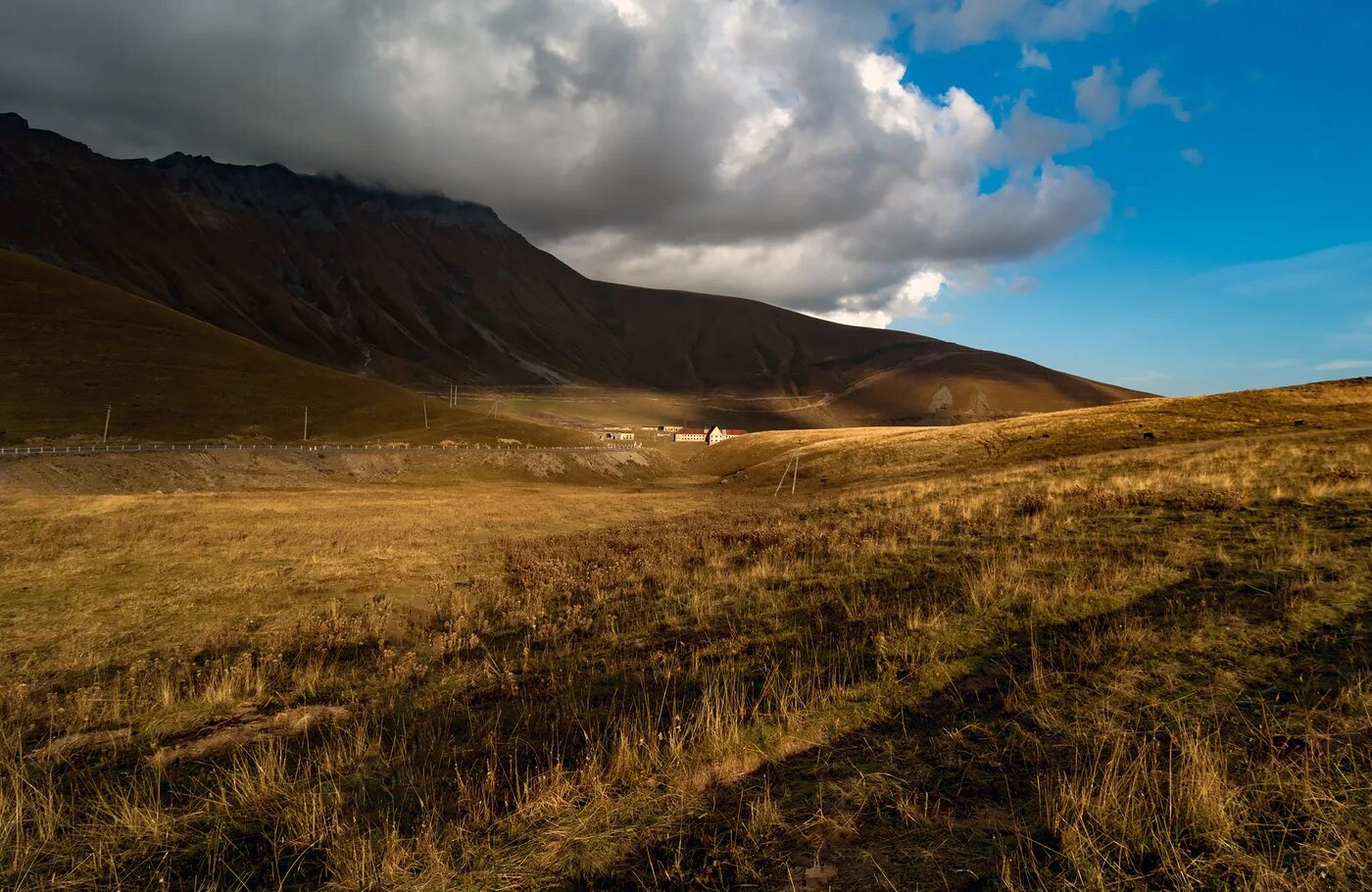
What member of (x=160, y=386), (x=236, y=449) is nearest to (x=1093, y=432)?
(x=236, y=449)

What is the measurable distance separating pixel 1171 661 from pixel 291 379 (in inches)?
5373

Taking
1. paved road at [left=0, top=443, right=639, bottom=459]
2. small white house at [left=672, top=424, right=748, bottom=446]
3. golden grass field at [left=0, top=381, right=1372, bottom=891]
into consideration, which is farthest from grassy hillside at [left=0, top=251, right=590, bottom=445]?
golden grass field at [left=0, top=381, right=1372, bottom=891]

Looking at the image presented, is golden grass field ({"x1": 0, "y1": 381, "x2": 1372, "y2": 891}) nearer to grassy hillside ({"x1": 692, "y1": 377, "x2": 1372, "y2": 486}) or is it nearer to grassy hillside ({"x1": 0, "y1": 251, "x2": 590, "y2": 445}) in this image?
grassy hillside ({"x1": 692, "y1": 377, "x2": 1372, "y2": 486})

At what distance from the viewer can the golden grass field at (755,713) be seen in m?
4.59

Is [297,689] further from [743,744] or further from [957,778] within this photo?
[957,778]

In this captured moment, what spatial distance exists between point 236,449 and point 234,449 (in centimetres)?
20

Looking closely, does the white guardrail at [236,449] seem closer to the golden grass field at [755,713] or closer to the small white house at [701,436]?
the golden grass field at [755,713]

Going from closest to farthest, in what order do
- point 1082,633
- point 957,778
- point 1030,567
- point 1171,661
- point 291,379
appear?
point 957,778 → point 1171,661 → point 1082,633 → point 1030,567 → point 291,379

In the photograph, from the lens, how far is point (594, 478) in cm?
8675

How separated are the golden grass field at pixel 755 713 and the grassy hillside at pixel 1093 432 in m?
26.1

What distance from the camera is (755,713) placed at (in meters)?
6.76

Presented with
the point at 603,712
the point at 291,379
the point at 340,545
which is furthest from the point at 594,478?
the point at 603,712

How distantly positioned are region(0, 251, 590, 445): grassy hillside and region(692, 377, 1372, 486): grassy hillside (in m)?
63.2

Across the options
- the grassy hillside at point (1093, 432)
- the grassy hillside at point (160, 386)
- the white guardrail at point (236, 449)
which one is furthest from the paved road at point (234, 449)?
the grassy hillside at point (1093, 432)
